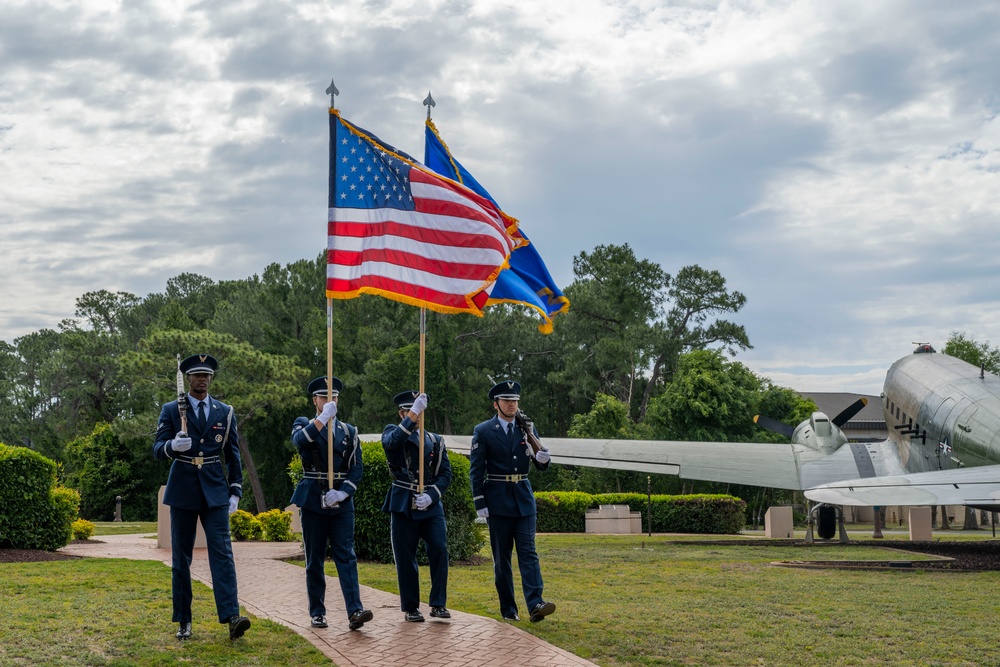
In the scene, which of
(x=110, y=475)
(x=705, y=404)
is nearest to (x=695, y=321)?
(x=705, y=404)

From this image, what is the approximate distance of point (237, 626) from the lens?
24.3 ft

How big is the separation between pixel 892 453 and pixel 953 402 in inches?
129

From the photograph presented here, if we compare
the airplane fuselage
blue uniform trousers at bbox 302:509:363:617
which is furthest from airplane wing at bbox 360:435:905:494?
blue uniform trousers at bbox 302:509:363:617

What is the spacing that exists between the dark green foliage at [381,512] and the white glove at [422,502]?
5.56m

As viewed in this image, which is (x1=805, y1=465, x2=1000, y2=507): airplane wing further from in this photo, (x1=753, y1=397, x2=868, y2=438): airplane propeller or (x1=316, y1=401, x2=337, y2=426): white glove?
(x1=316, y1=401, x2=337, y2=426): white glove


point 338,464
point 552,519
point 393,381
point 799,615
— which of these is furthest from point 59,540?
point 393,381

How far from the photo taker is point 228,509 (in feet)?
25.9

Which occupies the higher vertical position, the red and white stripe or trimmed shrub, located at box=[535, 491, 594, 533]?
the red and white stripe

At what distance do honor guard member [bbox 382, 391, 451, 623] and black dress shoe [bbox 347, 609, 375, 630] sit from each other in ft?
1.84

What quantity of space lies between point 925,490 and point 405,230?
1152 centimetres

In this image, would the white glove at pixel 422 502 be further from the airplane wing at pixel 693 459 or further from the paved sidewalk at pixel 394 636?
the airplane wing at pixel 693 459

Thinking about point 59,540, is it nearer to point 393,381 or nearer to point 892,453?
point 892,453

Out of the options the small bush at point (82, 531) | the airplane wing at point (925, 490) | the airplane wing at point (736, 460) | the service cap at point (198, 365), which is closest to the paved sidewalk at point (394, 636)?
the service cap at point (198, 365)

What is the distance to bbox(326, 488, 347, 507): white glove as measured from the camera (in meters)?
8.05
